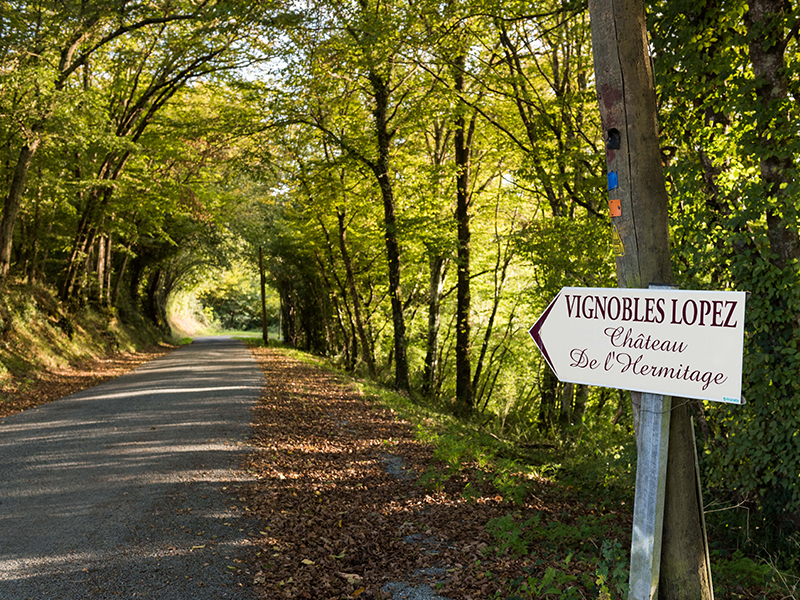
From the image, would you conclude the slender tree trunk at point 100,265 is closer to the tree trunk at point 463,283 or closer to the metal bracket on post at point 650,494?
the tree trunk at point 463,283

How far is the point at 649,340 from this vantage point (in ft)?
8.71

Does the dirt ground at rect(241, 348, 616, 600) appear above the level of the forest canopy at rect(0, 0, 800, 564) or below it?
below

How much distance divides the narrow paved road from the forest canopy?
3.83 meters

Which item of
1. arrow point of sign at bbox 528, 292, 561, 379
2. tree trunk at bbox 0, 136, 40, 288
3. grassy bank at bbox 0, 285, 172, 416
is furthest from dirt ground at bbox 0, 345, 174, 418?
arrow point of sign at bbox 528, 292, 561, 379

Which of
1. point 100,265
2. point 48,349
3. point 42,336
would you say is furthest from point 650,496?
point 100,265

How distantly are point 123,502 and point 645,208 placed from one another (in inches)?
214

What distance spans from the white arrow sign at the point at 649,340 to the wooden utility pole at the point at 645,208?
342 mm

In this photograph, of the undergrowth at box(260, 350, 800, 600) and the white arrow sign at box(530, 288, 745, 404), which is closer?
the white arrow sign at box(530, 288, 745, 404)

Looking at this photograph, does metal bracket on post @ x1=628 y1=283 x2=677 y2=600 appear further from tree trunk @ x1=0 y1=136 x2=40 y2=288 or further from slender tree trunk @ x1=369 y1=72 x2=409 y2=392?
tree trunk @ x1=0 y1=136 x2=40 y2=288

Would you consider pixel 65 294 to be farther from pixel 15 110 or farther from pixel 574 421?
pixel 574 421

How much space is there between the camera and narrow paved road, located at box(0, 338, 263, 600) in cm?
391

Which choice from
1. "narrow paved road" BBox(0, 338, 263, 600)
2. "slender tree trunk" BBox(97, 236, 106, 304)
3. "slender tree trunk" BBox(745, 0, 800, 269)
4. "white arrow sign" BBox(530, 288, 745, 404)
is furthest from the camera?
"slender tree trunk" BBox(97, 236, 106, 304)

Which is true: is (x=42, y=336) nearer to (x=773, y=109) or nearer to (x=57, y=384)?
(x=57, y=384)

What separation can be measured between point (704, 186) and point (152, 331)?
32146mm
